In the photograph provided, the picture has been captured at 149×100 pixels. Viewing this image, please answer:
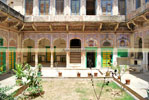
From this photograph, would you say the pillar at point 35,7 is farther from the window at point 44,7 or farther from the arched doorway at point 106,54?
the arched doorway at point 106,54

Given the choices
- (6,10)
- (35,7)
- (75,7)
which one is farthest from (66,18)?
(6,10)

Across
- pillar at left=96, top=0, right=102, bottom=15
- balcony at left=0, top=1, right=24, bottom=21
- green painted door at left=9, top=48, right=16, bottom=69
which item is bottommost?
green painted door at left=9, top=48, right=16, bottom=69

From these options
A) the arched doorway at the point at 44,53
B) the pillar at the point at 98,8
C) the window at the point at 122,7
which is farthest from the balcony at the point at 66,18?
the arched doorway at the point at 44,53

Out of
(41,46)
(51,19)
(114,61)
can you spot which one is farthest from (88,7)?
(41,46)

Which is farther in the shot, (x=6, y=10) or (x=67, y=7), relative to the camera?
(x=67, y=7)

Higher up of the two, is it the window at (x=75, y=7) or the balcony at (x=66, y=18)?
the window at (x=75, y=7)

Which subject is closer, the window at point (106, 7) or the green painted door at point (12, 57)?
the green painted door at point (12, 57)

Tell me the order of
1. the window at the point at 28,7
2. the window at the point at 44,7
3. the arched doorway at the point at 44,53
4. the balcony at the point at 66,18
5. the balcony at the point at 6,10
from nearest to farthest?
the balcony at the point at 6,10, the balcony at the point at 66,18, the window at the point at 44,7, the window at the point at 28,7, the arched doorway at the point at 44,53

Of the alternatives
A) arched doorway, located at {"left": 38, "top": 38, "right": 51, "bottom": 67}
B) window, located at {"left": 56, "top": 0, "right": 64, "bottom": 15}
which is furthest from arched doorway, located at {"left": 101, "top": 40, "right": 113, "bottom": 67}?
arched doorway, located at {"left": 38, "top": 38, "right": 51, "bottom": 67}

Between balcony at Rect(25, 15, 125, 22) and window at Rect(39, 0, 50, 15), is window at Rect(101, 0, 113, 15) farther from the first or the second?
window at Rect(39, 0, 50, 15)

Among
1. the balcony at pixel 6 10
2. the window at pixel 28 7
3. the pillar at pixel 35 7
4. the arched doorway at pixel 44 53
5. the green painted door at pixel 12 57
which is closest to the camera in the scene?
the balcony at pixel 6 10

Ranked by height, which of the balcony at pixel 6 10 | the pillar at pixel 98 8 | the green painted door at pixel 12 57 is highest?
the pillar at pixel 98 8

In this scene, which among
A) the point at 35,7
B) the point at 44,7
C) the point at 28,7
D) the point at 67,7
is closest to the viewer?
the point at 67,7

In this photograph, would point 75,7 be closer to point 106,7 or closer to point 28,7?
point 106,7
